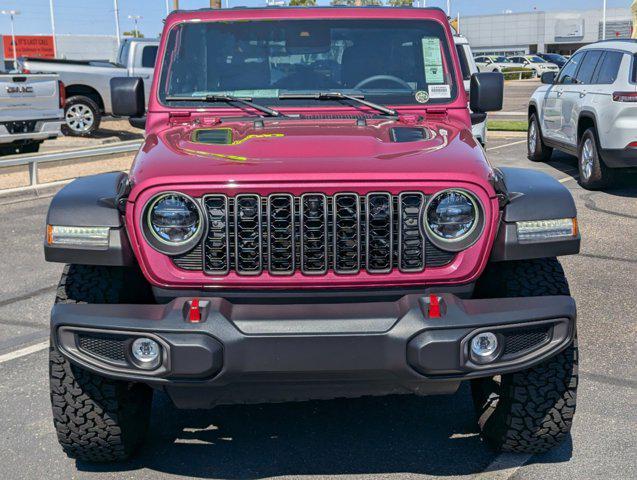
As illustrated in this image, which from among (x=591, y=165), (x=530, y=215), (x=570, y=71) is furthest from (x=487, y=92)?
(x=570, y=71)

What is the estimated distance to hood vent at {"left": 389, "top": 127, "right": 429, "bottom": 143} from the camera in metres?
4.12

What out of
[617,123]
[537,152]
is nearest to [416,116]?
[617,123]

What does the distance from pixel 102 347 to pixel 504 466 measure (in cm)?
176

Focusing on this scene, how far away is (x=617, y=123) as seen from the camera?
1087 cm

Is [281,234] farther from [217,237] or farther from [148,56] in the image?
[148,56]

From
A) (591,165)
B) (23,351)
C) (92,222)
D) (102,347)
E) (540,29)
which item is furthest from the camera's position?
(540,29)

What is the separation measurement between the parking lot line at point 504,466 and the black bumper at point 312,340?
557 mm

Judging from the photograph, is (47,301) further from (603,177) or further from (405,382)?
(603,177)

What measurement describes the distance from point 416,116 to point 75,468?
2381mm

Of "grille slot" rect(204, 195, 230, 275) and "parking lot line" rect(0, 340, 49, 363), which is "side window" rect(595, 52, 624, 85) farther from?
"grille slot" rect(204, 195, 230, 275)

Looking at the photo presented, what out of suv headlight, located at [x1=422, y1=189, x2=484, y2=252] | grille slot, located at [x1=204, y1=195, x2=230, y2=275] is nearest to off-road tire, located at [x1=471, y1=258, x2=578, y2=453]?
suv headlight, located at [x1=422, y1=189, x2=484, y2=252]

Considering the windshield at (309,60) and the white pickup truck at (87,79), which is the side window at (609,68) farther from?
the white pickup truck at (87,79)

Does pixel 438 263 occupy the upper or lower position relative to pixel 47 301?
upper

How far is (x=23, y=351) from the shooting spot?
5.71 m
